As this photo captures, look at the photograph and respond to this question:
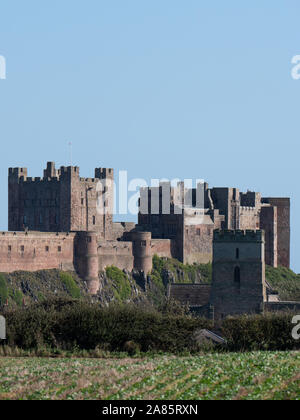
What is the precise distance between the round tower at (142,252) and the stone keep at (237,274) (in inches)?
1296

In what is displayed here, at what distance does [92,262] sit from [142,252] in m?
8.13

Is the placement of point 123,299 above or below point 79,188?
below

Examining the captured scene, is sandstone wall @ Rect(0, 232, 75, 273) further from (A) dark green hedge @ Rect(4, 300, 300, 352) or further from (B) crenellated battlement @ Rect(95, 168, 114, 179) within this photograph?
(A) dark green hedge @ Rect(4, 300, 300, 352)

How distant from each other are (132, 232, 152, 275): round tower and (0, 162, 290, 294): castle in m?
0.08

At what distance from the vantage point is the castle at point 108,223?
311ft

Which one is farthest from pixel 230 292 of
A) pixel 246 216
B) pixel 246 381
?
pixel 246 216

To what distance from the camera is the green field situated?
31.7 metres

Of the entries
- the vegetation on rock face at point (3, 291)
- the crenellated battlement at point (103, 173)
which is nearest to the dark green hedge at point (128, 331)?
the vegetation on rock face at point (3, 291)

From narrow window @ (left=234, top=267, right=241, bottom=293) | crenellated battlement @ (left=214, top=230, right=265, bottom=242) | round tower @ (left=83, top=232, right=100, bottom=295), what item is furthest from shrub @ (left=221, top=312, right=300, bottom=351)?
round tower @ (left=83, top=232, right=100, bottom=295)

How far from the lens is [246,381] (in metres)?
33.4
